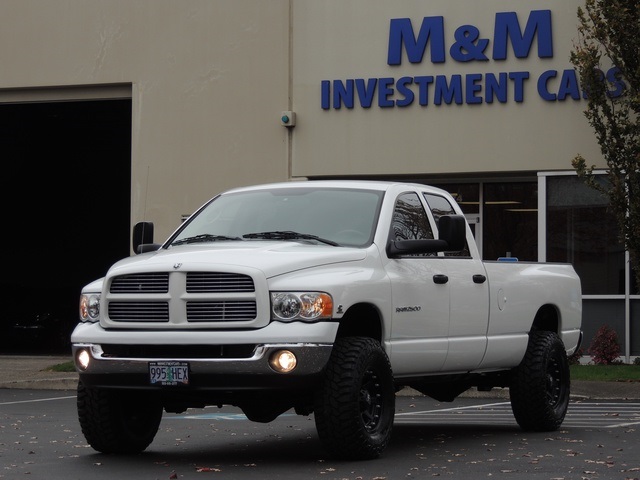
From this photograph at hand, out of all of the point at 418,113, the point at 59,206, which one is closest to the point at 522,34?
the point at 418,113

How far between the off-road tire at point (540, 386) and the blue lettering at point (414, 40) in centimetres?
1144

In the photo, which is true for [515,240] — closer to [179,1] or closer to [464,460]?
[179,1]

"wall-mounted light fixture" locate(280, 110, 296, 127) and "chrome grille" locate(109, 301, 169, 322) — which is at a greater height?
"wall-mounted light fixture" locate(280, 110, 296, 127)

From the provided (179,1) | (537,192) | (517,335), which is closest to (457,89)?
(537,192)

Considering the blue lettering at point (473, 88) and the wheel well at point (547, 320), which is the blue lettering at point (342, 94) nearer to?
the blue lettering at point (473, 88)

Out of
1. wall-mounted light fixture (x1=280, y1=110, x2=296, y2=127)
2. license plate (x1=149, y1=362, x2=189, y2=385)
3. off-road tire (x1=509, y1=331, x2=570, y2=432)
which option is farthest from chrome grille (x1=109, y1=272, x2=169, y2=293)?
wall-mounted light fixture (x1=280, y1=110, x2=296, y2=127)

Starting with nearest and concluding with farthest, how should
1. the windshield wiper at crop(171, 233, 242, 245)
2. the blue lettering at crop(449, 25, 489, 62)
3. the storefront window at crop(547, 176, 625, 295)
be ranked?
the windshield wiper at crop(171, 233, 242, 245) → the storefront window at crop(547, 176, 625, 295) → the blue lettering at crop(449, 25, 489, 62)

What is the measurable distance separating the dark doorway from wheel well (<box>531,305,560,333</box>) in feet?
67.2

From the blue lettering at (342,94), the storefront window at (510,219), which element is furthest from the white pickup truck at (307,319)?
the blue lettering at (342,94)

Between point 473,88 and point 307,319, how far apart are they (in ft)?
47.0

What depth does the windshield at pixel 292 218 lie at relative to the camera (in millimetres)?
10352

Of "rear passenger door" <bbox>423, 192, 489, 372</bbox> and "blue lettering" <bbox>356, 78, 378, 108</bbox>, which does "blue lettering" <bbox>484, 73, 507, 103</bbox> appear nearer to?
"blue lettering" <bbox>356, 78, 378, 108</bbox>

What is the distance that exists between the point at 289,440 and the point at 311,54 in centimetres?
1340

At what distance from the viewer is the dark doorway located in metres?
33.3
